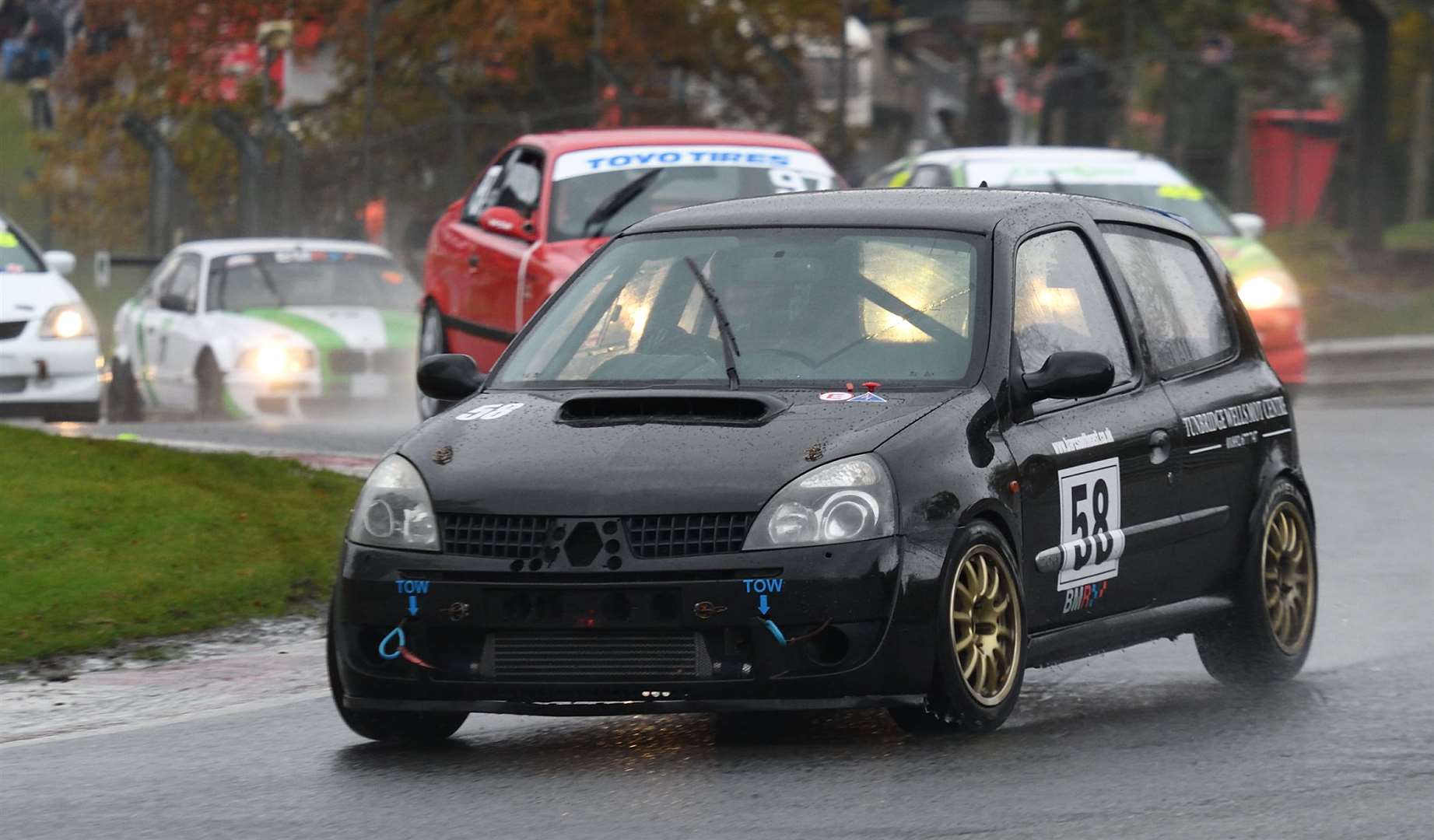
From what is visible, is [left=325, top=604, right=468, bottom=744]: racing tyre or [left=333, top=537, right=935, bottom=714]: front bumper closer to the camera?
[left=333, top=537, right=935, bottom=714]: front bumper

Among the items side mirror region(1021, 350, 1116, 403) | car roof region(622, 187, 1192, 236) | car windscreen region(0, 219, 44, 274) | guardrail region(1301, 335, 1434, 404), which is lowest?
guardrail region(1301, 335, 1434, 404)

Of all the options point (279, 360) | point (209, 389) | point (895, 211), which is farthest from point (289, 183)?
point (895, 211)

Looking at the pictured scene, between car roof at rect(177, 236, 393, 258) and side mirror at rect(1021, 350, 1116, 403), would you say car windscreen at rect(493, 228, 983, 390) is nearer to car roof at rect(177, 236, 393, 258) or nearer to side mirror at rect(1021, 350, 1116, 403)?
side mirror at rect(1021, 350, 1116, 403)

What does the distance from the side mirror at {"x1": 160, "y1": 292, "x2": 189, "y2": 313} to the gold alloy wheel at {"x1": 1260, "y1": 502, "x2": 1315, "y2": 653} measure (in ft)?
42.6

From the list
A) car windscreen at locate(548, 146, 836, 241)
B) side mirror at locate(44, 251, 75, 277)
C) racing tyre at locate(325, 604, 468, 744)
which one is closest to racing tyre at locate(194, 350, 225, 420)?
side mirror at locate(44, 251, 75, 277)

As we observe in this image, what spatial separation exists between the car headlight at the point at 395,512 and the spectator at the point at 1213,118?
23959mm

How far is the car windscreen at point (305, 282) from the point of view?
837 inches

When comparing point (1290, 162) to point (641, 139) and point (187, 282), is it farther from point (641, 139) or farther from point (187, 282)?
point (641, 139)

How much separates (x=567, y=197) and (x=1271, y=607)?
23.8ft

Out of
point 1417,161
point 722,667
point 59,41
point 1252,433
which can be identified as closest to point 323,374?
point 1252,433

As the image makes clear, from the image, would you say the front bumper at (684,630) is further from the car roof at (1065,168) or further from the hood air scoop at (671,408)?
the car roof at (1065,168)

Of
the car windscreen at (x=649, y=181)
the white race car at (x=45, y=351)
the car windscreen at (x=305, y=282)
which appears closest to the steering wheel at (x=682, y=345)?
the car windscreen at (x=649, y=181)

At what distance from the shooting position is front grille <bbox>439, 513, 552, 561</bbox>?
708 centimetres

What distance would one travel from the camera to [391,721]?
7547 millimetres
